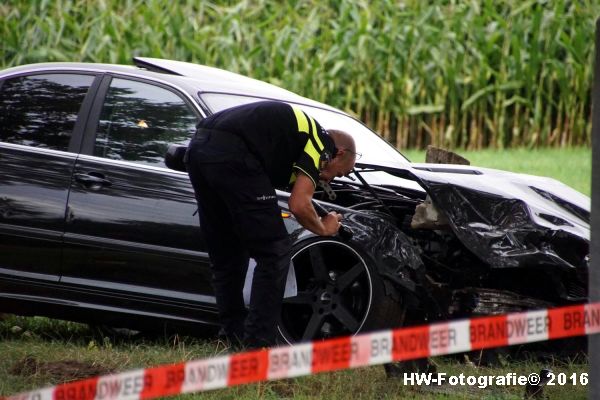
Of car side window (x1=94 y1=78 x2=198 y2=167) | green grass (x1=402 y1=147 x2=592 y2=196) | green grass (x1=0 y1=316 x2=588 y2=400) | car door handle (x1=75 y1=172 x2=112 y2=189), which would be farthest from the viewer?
green grass (x1=402 y1=147 x2=592 y2=196)

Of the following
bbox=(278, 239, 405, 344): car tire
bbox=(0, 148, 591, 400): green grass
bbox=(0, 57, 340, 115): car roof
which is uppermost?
bbox=(0, 57, 340, 115): car roof

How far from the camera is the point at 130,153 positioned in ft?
21.3

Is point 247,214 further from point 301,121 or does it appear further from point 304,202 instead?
point 301,121

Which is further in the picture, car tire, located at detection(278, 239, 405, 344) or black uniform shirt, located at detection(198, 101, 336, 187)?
car tire, located at detection(278, 239, 405, 344)

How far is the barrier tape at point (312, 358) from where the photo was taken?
3812mm

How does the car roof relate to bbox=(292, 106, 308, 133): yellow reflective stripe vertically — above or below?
above

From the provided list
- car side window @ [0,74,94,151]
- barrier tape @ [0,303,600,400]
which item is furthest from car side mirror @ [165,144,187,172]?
barrier tape @ [0,303,600,400]

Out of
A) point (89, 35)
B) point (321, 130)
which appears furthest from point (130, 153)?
point (89, 35)

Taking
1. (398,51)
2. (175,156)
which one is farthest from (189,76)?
(398,51)

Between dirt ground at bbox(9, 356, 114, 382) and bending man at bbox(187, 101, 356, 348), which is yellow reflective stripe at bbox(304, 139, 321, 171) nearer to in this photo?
bending man at bbox(187, 101, 356, 348)

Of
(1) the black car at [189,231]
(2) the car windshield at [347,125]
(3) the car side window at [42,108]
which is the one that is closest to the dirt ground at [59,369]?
(1) the black car at [189,231]

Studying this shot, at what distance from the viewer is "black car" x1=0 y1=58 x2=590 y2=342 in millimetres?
5953

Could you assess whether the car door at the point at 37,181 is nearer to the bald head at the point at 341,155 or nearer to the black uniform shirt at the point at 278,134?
the black uniform shirt at the point at 278,134

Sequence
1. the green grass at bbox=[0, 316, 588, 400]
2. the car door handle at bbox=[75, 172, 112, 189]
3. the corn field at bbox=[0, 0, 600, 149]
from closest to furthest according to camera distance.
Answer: the green grass at bbox=[0, 316, 588, 400]
the car door handle at bbox=[75, 172, 112, 189]
the corn field at bbox=[0, 0, 600, 149]
